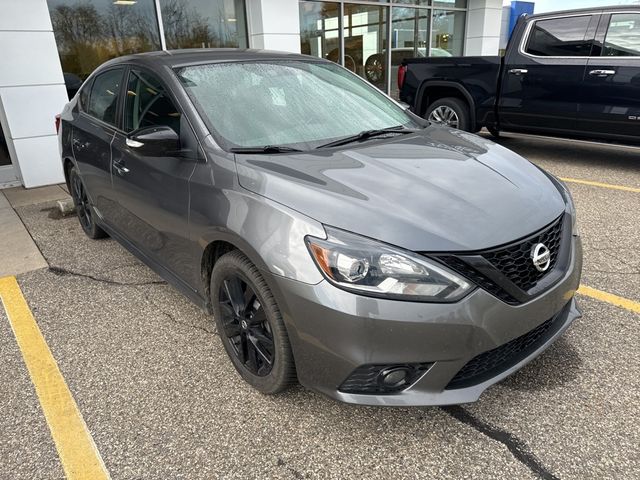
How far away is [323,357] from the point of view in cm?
199

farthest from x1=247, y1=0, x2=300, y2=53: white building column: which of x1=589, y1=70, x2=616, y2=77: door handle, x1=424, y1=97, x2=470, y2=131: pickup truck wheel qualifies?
x1=589, y1=70, x2=616, y2=77: door handle

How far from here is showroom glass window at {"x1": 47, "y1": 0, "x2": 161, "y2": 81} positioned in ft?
23.7

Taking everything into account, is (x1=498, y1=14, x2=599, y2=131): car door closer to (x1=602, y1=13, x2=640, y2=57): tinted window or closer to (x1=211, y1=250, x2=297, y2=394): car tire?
(x1=602, y1=13, x2=640, y2=57): tinted window

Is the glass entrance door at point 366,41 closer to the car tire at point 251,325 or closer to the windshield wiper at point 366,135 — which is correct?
the windshield wiper at point 366,135

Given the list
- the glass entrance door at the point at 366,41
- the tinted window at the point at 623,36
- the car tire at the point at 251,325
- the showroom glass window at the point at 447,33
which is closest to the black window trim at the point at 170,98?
the car tire at the point at 251,325

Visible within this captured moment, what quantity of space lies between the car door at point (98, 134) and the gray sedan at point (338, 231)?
32 centimetres

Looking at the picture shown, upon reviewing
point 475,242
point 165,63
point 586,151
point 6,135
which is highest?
point 165,63

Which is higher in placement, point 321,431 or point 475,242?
point 475,242

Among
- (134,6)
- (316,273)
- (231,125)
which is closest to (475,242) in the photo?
(316,273)

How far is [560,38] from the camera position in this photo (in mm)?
6664

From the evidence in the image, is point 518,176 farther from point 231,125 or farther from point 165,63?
point 165,63

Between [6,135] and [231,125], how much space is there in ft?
18.3

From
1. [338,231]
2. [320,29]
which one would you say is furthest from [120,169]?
[320,29]

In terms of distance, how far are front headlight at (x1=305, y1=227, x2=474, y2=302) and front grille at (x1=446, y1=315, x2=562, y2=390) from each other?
1.08 feet
